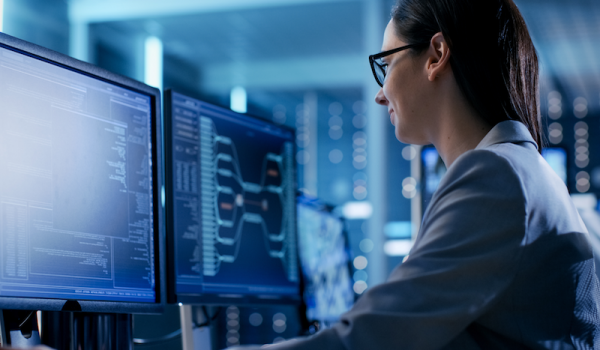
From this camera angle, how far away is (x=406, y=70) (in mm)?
1088

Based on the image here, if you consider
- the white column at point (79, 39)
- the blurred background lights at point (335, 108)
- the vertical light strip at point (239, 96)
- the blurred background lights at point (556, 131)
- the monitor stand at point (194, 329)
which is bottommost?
the monitor stand at point (194, 329)

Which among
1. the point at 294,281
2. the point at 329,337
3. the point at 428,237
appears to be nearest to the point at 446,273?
the point at 428,237

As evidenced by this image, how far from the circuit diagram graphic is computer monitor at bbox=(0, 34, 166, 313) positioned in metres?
0.16

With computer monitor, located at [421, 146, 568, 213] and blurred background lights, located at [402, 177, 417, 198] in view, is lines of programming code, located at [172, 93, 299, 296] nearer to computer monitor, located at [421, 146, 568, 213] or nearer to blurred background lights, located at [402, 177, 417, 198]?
computer monitor, located at [421, 146, 568, 213]

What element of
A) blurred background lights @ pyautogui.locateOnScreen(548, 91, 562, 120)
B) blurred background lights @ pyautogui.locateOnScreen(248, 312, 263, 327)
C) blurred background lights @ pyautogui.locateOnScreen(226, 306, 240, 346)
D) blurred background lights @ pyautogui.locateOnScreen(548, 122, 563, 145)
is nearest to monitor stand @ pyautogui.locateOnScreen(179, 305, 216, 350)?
blurred background lights @ pyautogui.locateOnScreen(226, 306, 240, 346)

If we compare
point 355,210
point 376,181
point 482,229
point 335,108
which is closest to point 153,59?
point 335,108

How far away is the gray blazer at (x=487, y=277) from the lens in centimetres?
76

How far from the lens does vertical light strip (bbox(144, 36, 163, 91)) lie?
5301 mm

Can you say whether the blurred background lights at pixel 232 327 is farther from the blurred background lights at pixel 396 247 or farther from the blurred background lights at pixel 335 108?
the blurred background lights at pixel 335 108

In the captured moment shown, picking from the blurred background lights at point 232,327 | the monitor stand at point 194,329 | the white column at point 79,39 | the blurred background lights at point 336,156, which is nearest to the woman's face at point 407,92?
the monitor stand at point 194,329

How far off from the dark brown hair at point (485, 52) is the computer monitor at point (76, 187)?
556 millimetres

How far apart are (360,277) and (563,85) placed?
137 inches

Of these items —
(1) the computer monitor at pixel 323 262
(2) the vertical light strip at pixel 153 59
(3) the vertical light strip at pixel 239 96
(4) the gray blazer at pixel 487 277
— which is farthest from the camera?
(3) the vertical light strip at pixel 239 96

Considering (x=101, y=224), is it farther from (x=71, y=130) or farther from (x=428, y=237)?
(x=428, y=237)
